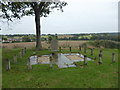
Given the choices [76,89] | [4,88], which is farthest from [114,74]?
[4,88]

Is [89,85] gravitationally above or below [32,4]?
below

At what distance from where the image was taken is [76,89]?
19.4 feet

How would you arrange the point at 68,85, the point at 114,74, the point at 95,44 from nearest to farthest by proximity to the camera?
the point at 68,85
the point at 114,74
the point at 95,44

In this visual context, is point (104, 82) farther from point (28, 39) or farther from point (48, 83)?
point (28, 39)


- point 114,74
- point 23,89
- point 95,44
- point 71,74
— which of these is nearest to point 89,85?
point 71,74

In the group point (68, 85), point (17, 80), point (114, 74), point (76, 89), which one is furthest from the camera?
point (114, 74)

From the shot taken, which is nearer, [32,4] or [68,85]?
[68,85]

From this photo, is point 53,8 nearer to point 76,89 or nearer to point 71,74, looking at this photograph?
point 71,74

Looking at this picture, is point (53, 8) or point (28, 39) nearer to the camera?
point (53, 8)

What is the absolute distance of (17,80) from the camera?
7.39 metres

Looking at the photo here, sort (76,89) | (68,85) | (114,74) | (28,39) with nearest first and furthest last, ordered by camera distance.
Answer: (76,89)
(68,85)
(114,74)
(28,39)

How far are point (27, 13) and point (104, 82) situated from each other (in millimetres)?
19783

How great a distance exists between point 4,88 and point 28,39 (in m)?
33.8

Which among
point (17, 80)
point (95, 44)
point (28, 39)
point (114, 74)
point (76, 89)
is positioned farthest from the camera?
point (28, 39)
